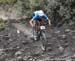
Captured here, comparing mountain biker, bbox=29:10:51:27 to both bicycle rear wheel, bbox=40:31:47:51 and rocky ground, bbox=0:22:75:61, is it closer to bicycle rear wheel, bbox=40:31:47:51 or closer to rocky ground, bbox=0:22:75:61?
bicycle rear wheel, bbox=40:31:47:51

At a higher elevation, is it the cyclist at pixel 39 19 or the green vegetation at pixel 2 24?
the cyclist at pixel 39 19

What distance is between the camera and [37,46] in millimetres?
12156

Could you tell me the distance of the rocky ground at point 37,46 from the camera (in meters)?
11.4

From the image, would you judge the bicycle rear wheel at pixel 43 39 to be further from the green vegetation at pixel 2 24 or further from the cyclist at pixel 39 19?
the green vegetation at pixel 2 24

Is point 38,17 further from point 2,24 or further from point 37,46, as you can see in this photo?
point 2,24

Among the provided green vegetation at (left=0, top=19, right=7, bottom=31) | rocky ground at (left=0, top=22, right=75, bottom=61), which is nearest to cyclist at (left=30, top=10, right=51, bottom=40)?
rocky ground at (left=0, top=22, right=75, bottom=61)

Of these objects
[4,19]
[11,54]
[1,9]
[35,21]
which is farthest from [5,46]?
[1,9]

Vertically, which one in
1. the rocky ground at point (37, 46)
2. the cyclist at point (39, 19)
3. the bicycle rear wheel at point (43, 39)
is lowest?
the rocky ground at point (37, 46)

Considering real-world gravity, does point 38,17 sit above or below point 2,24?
above

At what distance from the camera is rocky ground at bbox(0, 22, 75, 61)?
1136 cm

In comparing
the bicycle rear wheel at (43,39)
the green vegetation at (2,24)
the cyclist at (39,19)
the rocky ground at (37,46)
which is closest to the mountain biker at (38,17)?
the cyclist at (39,19)

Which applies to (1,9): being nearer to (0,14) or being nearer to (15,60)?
(0,14)

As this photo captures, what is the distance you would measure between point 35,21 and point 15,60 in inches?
59.5

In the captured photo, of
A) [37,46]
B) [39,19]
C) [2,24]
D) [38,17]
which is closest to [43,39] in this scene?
[37,46]
